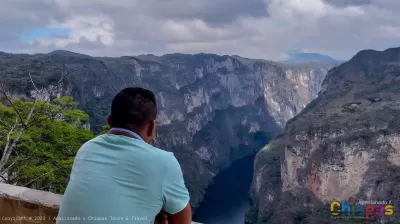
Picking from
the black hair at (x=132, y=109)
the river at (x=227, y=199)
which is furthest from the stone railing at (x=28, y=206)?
the river at (x=227, y=199)

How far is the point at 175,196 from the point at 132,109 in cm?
55

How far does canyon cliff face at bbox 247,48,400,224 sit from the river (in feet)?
11.1

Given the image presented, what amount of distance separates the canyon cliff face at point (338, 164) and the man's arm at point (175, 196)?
35114mm

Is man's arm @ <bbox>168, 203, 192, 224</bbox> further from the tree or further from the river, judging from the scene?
the river

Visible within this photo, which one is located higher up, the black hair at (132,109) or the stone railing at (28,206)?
the black hair at (132,109)

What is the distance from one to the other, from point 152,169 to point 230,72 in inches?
5473

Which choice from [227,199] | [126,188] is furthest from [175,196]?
[227,199]

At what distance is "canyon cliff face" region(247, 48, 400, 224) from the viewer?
39.2 m

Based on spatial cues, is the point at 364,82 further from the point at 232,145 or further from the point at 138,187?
the point at 138,187

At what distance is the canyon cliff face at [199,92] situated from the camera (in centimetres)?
6969

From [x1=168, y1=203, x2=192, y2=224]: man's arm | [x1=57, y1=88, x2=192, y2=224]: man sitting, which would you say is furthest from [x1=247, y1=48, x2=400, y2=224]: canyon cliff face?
[x1=57, y1=88, x2=192, y2=224]: man sitting

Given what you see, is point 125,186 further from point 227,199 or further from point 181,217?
point 227,199
